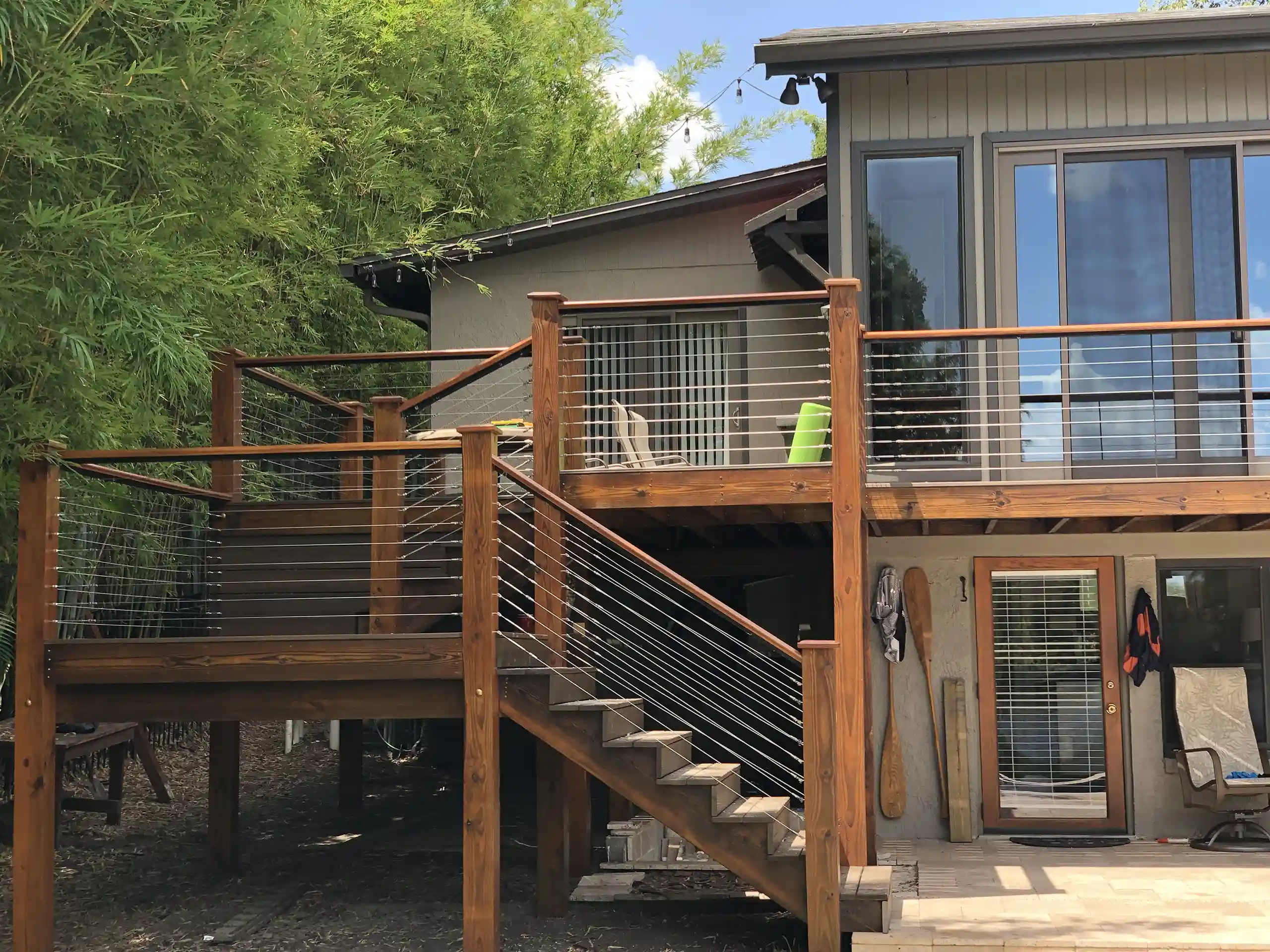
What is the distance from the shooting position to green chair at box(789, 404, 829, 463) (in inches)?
342

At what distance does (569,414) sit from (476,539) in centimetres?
144

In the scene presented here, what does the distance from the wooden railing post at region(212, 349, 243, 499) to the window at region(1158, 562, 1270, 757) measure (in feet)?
21.7

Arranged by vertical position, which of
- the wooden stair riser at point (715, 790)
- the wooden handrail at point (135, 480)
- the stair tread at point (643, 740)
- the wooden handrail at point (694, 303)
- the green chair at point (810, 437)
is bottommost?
the wooden stair riser at point (715, 790)

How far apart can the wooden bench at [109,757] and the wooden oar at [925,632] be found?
19.0 ft

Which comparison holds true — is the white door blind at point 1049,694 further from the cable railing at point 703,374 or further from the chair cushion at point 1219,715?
the cable railing at point 703,374

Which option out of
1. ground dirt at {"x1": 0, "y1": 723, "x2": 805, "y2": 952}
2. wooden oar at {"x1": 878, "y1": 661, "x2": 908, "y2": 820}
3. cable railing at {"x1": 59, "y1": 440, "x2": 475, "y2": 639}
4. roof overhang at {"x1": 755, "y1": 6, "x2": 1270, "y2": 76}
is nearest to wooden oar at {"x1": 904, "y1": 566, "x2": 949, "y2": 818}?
wooden oar at {"x1": 878, "y1": 661, "x2": 908, "y2": 820}

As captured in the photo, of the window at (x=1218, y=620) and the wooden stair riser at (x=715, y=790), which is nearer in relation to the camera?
the wooden stair riser at (x=715, y=790)

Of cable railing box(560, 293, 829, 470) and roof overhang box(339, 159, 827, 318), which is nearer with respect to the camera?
cable railing box(560, 293, 829, 470)

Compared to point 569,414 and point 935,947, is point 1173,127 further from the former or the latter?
point 935,947

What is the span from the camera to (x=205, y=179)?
8195 mm

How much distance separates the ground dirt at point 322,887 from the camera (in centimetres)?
743

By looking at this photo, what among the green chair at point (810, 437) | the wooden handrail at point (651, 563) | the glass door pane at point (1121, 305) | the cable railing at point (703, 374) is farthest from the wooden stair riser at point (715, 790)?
the glass door pane at point (1121, 305)

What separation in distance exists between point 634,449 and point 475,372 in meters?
2.12

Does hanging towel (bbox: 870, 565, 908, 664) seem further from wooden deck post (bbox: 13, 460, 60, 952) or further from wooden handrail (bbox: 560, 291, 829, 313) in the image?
wooden deck post (bbox: 13, 460, 60, 952)
